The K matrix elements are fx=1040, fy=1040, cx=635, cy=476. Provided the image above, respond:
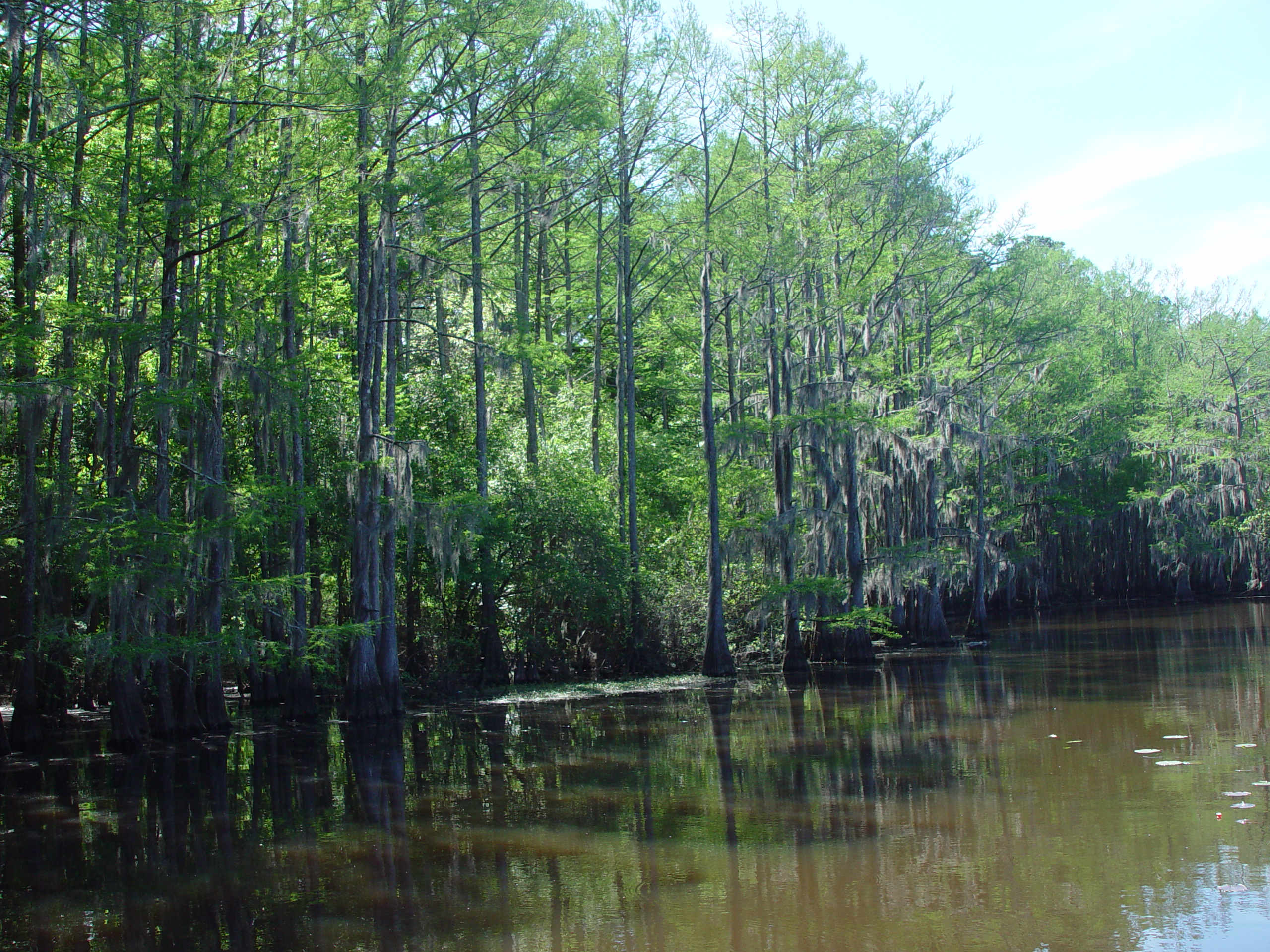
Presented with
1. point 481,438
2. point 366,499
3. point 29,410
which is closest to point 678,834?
point 29,410

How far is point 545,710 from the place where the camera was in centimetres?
1662

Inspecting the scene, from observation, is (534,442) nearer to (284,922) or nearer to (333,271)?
(333,271)

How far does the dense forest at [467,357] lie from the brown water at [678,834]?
114 inches

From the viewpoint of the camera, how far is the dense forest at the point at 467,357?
13141 millimetres

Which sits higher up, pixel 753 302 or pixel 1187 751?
pixel 753 302

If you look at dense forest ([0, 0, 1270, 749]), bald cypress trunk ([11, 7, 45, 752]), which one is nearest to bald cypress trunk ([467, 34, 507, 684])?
dense forest ([0, 0, 1270, 749])

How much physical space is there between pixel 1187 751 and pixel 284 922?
8479mm

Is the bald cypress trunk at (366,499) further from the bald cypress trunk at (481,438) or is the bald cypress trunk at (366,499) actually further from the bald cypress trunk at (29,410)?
the bald cypress trunk at (29,410)

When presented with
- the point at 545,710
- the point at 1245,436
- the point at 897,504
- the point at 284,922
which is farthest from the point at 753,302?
the point at 1245,436

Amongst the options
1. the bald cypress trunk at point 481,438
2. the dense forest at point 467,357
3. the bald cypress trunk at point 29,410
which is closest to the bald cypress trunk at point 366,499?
the dense forest at point 467,357

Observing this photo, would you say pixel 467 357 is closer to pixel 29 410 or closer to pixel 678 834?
pixel 29 410

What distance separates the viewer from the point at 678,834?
8023 mm

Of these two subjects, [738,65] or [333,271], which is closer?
[333,271]

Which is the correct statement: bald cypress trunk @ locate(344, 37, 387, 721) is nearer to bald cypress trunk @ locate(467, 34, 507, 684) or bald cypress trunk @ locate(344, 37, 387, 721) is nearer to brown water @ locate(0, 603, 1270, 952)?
brown water @ locate(0, 603, 1270, 952)
